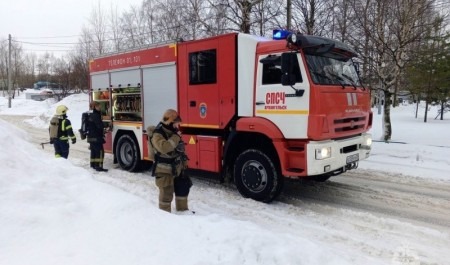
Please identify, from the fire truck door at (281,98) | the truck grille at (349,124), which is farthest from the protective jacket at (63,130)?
the truck grille at (349,124)

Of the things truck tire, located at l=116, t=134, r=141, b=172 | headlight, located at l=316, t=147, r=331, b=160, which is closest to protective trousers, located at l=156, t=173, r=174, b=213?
headlight, located at l=316, t=147, r=331, b=160

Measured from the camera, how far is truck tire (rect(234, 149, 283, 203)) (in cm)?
664

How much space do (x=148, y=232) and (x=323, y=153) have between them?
3278mm

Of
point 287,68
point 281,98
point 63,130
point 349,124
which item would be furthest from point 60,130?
point 349,124

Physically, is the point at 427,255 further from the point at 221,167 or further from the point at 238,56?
the point at 238,56

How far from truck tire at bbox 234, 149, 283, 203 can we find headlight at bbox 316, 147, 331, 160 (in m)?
0.83

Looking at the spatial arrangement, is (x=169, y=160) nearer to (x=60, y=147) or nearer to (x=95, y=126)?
(x=95, y=126)

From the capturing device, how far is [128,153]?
32.2ft

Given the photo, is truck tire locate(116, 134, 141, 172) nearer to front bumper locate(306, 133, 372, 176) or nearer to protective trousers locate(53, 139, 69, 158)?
protective trousers locate(53, 139, 69, 158)

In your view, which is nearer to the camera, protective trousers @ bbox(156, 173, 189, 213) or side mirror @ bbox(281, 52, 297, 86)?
protective trousers @ bbox(156, 173, 189, 213)

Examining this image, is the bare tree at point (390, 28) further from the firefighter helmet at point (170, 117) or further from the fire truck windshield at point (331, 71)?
the firefighter helmet at point (170, 117)

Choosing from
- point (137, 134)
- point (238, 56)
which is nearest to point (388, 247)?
point (238, 56)

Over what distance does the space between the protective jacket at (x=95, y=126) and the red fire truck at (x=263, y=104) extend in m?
1.53

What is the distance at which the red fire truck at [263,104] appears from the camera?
6.23 meters
